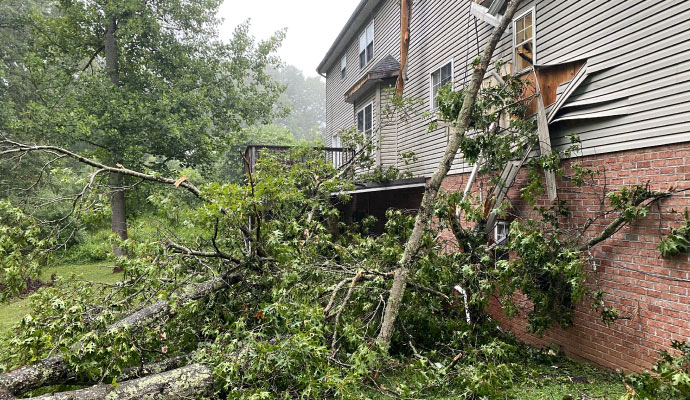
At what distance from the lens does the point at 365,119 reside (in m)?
13.4

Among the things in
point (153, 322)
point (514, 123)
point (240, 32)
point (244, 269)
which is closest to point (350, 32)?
point (240, 32)

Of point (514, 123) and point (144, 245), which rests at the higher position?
point (514, 123)

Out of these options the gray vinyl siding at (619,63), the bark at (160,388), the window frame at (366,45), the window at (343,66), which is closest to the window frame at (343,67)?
the window at (343,66)

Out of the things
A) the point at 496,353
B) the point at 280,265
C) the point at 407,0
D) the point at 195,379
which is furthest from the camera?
the point at 407,0

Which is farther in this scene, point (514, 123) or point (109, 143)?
point (109, 143)

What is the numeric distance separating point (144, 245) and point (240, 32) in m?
14.2

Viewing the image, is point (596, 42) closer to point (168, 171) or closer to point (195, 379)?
point (195, 379)

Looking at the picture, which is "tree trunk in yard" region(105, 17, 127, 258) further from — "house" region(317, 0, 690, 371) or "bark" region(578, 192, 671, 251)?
"bark" region(578, 192, 671, 251)

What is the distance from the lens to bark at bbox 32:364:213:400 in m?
3.55

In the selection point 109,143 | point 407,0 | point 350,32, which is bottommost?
point 109,143

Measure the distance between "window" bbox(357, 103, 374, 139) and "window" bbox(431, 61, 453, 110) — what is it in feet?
9.10

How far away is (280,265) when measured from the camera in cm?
540

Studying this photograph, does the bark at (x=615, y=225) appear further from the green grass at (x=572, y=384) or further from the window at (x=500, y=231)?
the window at (x=500, y=231)

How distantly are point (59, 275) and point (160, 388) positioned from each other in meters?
15.2
